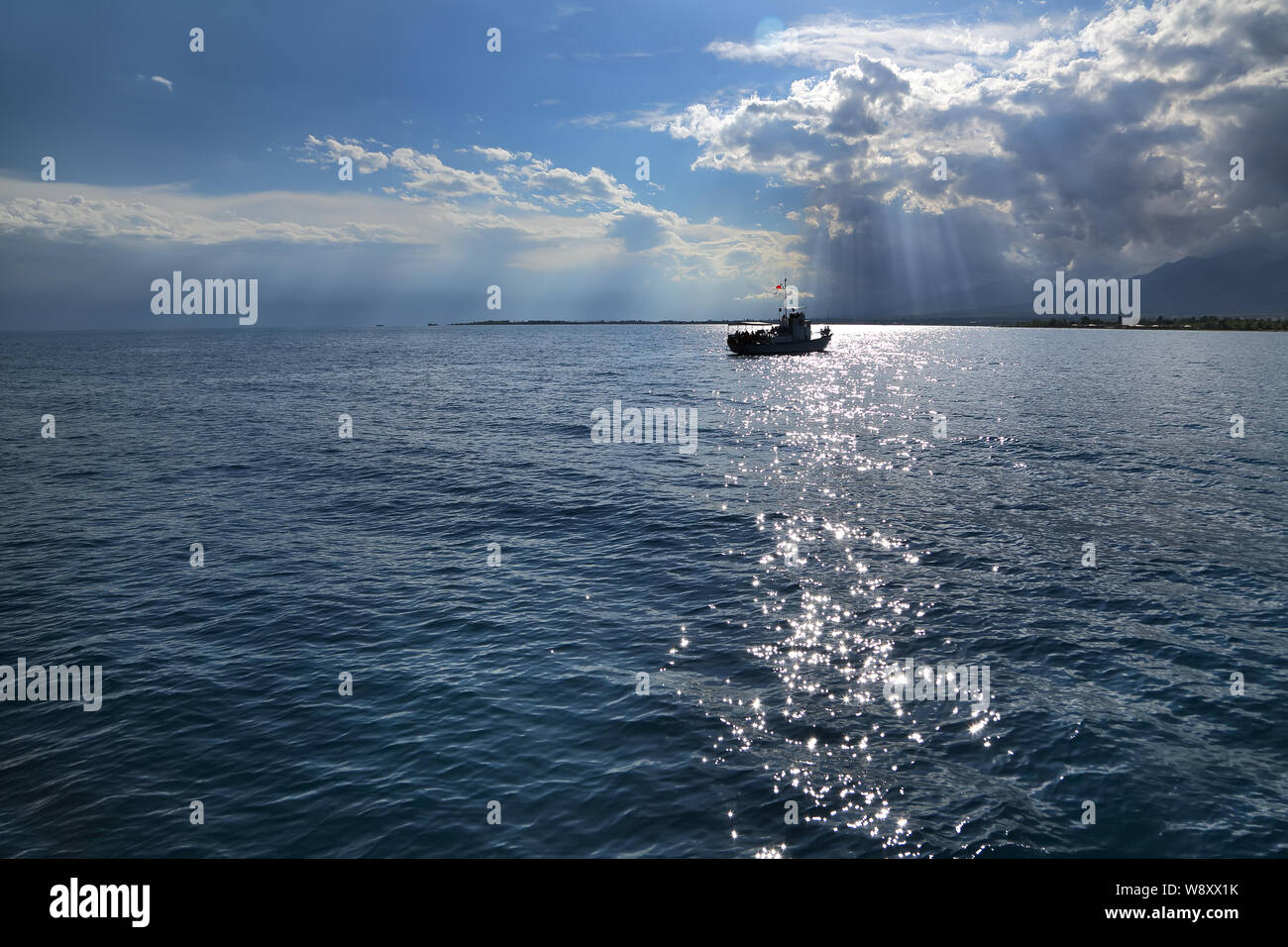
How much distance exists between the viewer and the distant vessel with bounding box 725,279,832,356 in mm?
139750

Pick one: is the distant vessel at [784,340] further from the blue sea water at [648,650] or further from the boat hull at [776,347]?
the blue sea water at [648,650]

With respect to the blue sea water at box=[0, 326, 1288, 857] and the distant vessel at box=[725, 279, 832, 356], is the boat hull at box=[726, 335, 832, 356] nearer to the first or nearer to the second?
the distant vessel at box=[725, 279, 832, 356]

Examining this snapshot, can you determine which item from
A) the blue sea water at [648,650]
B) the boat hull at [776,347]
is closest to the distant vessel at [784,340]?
the boat hull at [776,347]

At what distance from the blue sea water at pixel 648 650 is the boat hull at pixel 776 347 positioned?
10260 cm

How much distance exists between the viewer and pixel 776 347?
143 m

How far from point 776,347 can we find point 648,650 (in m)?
133

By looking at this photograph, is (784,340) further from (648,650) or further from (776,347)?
(648,650)

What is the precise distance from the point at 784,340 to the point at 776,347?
95.4 inches

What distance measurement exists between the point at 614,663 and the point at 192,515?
2392cm

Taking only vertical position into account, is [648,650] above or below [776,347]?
below

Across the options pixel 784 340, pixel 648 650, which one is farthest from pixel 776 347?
pixel 648 650

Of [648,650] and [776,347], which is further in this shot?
[776,347]
